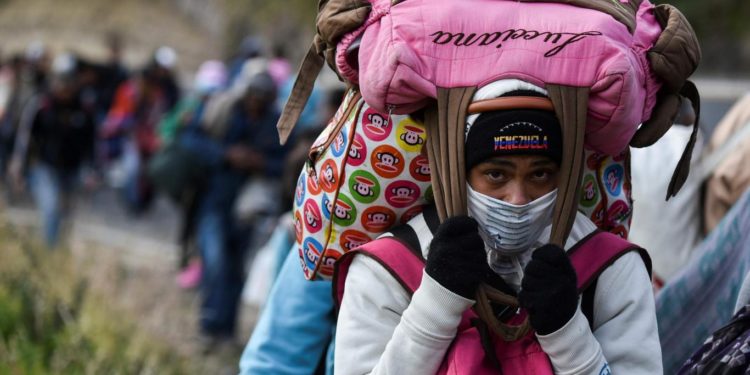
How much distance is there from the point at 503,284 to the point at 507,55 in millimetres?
474

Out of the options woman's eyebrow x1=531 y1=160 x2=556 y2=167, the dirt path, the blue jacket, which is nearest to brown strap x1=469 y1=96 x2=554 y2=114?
woman's eyebrow x1=531 y1=160 x2=556 y2=167

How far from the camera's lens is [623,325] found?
247 cm

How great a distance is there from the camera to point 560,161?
2.40 meters

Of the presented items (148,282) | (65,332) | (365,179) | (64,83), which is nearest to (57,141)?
(64,83)

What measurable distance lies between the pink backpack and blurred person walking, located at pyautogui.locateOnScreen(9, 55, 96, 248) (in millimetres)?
7844

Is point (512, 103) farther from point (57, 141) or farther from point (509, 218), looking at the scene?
point (57, 141)

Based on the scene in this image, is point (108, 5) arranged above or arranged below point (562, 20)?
below

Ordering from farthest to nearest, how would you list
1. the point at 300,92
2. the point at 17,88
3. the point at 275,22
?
the point at 275,22 < the point at 17,88 < the point at 300,92

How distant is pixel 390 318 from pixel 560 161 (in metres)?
0.48

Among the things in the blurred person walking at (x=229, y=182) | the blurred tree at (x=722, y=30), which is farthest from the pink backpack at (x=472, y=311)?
the blurred tree at (x=722, y=30)

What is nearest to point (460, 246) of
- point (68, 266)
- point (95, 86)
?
point (68, 266)

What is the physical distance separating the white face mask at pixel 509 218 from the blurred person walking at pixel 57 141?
8.00 meters

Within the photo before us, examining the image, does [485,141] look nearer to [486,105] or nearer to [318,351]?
[486,105]

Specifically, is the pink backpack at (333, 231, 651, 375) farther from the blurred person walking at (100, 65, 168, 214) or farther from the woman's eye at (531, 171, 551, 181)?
the blurred person walking at (100, 65, 168, 214)
